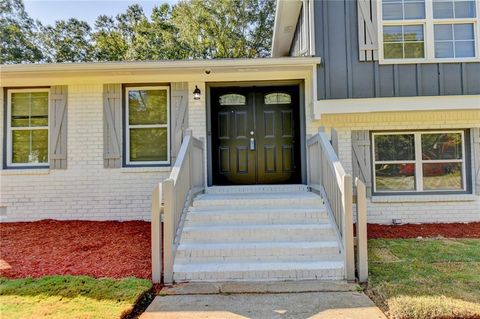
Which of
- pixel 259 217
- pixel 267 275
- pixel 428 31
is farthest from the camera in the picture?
pixel 428 31

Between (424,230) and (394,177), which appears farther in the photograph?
(394,177)

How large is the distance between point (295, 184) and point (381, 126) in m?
2.01

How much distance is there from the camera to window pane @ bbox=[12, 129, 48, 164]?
22.4 feet

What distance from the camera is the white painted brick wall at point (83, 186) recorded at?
661 centimetres

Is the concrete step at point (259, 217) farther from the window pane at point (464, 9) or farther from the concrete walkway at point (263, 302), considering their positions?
the window pane at point (464, 9)

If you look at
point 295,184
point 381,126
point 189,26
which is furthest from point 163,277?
point 189,26

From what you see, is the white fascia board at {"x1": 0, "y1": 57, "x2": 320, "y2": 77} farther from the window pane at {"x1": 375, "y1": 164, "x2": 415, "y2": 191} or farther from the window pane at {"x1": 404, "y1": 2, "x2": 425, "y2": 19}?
the window pane at {"x1": 375, "y1": 164, "x2": 415, "y2": 191}

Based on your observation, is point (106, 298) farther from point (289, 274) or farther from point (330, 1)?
point (330, 1)

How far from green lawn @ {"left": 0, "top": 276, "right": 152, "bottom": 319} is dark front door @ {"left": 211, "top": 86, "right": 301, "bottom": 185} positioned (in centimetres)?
356

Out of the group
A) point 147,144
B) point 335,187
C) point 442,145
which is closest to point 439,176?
point 442,145

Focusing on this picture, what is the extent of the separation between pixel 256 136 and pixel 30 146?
4.59m

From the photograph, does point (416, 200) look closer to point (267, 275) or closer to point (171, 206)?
point (267, 275)

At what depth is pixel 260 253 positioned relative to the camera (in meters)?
4.09

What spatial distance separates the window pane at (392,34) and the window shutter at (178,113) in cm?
385
